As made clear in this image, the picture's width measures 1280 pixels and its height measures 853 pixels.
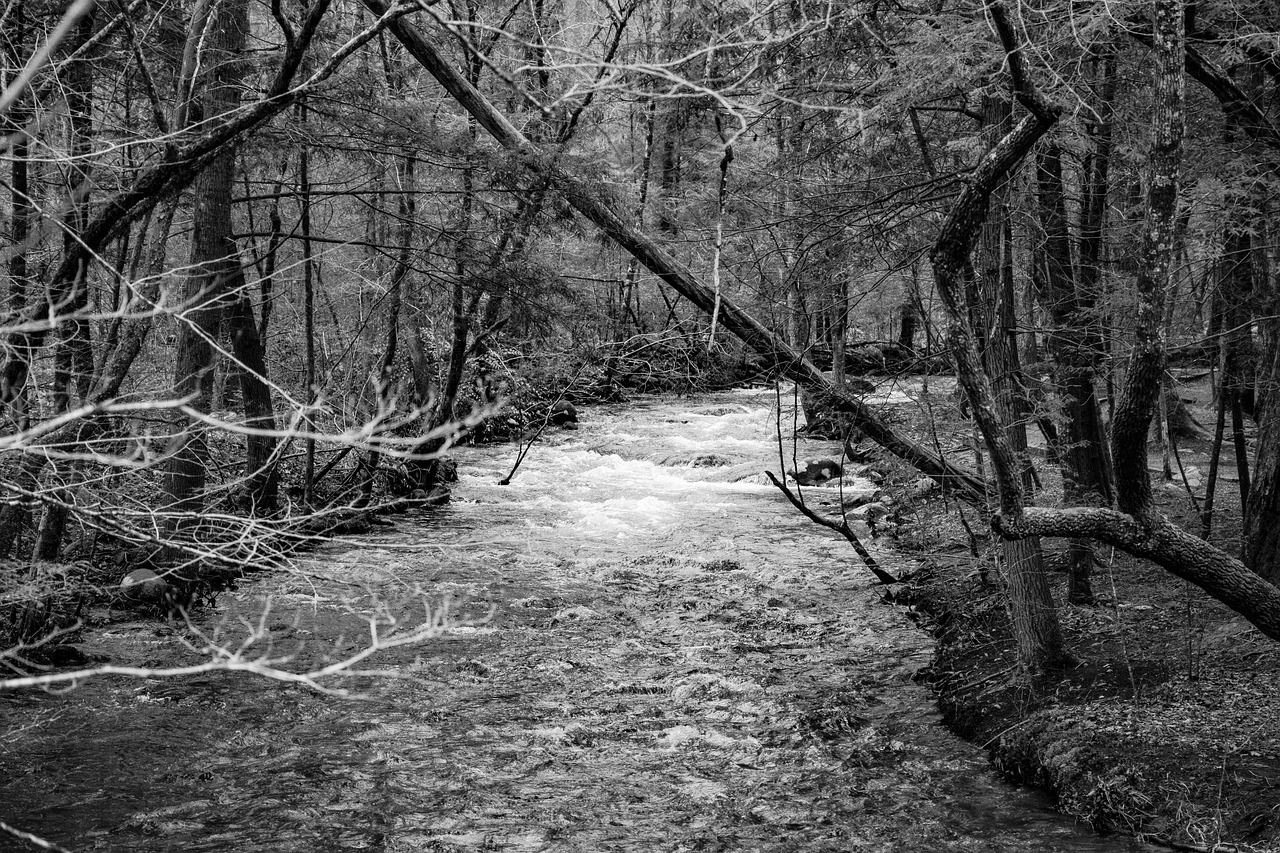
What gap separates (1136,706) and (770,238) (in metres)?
4.27

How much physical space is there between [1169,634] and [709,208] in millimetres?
4876

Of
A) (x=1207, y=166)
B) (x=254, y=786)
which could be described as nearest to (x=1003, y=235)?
(x=1207, y=166)

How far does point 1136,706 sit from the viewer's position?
6.04 metres

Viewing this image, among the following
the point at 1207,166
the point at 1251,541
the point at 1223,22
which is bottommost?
the point at 1251,541

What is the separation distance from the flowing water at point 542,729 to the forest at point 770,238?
0.58 m

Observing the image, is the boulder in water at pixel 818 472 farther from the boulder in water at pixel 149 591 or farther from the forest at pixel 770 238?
the boulder in water at pixel 149 591

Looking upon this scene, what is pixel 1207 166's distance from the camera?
7.35m

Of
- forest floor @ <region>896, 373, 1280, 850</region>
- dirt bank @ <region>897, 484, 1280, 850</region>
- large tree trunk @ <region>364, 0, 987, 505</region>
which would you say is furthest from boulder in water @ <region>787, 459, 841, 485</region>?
large tree trunk @ <region>364, 0, 987, 505</region>

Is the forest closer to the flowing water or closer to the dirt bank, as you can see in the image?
the dirt bank

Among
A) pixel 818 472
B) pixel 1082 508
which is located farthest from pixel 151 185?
pixel 818 472

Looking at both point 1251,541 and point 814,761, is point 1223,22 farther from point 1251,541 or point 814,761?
point 814,761

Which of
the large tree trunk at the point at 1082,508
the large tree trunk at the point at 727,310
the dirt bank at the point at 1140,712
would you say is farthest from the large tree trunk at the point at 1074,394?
the large tree trunk at the point at 1082,508

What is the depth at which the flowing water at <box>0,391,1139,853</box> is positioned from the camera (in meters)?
5.40

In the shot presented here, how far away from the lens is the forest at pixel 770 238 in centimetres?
460
